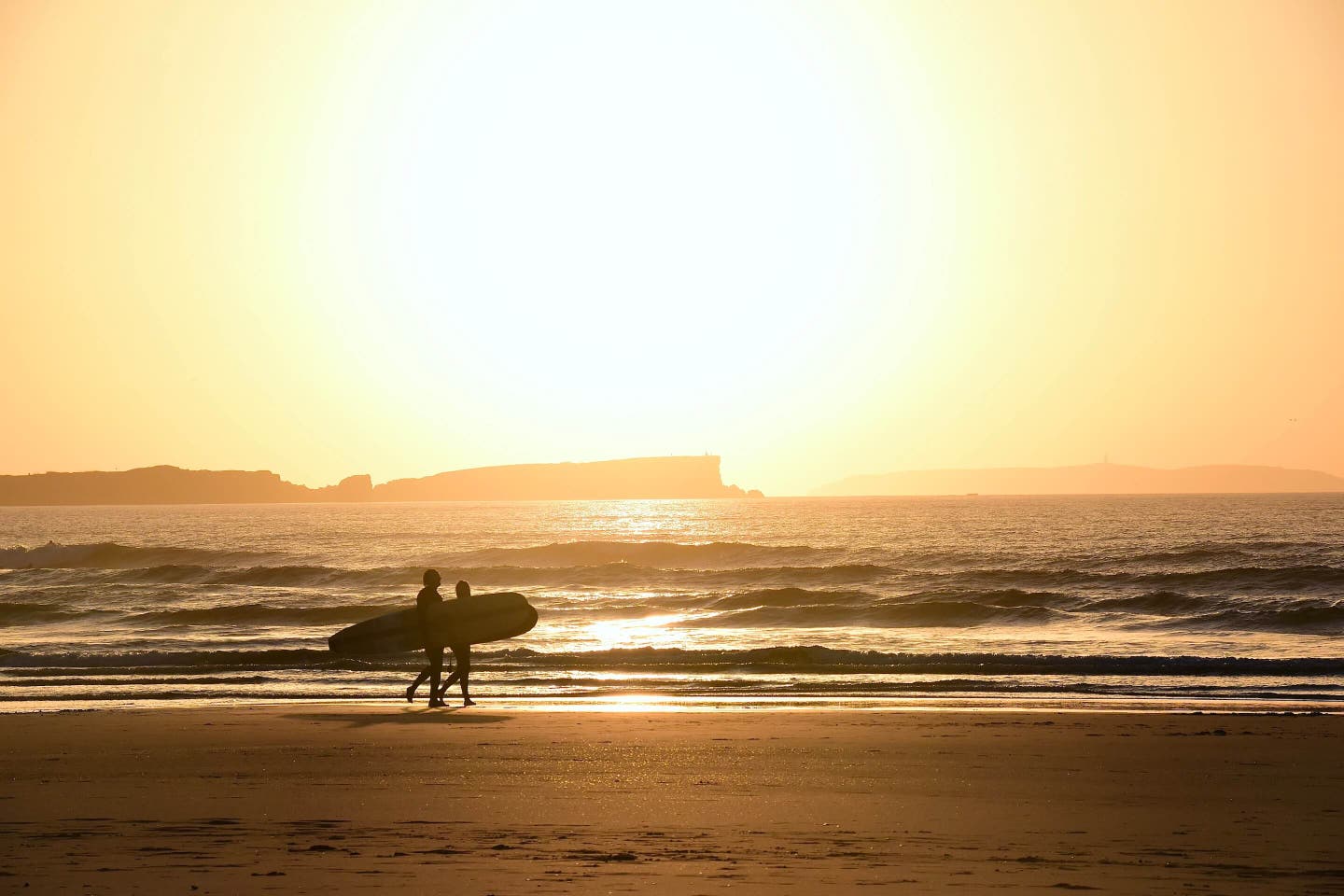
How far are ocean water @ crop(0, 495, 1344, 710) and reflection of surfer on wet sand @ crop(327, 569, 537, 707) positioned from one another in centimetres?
83

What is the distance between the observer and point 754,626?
3173cm

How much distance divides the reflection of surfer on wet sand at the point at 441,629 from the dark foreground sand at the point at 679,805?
218 cm

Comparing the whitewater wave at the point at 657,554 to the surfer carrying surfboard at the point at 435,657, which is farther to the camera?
the whitewater wave at the point at 657,554

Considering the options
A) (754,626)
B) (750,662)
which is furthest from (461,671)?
(754,626)

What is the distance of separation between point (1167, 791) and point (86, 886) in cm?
812

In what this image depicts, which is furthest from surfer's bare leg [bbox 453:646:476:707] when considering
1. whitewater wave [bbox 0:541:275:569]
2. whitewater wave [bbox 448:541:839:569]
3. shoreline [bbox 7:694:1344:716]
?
whitewater wave [bbox 0:541:275:569]

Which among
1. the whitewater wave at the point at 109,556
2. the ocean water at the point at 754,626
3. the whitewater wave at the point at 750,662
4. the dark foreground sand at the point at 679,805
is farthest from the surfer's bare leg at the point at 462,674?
the whitewater wave at the point at 109,556

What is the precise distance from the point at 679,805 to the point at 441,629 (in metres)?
8.19

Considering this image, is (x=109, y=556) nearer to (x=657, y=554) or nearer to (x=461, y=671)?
(x=657, y=554)

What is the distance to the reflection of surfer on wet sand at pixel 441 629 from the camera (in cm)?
1673

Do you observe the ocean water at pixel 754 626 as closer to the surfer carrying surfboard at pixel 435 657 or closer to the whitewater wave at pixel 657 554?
the whitewater wave at pixel 657 554

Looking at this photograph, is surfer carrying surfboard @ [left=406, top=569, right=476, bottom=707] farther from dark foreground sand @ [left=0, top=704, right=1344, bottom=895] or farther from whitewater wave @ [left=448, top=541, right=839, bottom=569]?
whitewater wave @ [left=448, top=541, right=839, bottom=569]

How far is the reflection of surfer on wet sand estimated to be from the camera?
16.7 meters

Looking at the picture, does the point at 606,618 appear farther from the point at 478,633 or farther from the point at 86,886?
the point at 86,886
